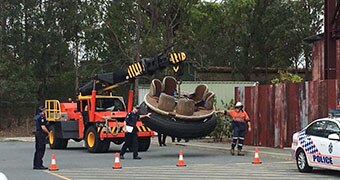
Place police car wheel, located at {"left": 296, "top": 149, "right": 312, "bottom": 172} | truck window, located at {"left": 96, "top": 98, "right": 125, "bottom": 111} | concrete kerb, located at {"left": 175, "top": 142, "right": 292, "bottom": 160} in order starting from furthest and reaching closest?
truck window, located at {"left": 96, "top": 98, "right": 125, "bottom": 111} < concrete kerb, located at {"left": 175, "top": 142, "right": 292, "bottom": 160} < police car wheel, located at {"left": 296, "top": 149, "right": 312, "bottom": 172}

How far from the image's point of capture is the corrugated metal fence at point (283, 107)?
2083 cm

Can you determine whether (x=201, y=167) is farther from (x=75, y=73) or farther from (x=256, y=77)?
(x=256, y=77)

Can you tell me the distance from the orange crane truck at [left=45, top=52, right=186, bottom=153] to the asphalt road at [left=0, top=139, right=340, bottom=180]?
81cm

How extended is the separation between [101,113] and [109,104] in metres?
1.09

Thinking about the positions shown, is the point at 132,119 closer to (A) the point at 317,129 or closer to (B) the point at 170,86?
(B) the point at 170,86

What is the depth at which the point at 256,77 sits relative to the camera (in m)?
51.5

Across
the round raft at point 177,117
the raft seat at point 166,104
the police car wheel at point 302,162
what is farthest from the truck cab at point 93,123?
the police car wheel at point 302,162

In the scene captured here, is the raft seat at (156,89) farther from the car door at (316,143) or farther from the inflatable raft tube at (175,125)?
the car door at (316,143)

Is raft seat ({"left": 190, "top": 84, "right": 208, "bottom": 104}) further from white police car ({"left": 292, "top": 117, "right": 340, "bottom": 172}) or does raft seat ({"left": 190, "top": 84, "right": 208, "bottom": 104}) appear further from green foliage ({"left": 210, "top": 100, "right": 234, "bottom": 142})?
white police car ({"left": 292, "top": 117, "right": 340, "bottom": 172})

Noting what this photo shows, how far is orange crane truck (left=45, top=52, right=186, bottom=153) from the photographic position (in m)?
23.0

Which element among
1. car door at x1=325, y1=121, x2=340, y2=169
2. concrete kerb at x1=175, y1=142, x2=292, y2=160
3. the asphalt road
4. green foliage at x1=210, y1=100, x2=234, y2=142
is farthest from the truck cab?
car door at x1=325, y1=121, x2=340, y2=169

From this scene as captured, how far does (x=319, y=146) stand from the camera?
15070mm

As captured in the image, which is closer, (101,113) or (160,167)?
(160,167)

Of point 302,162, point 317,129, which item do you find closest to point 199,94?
point 302,162
